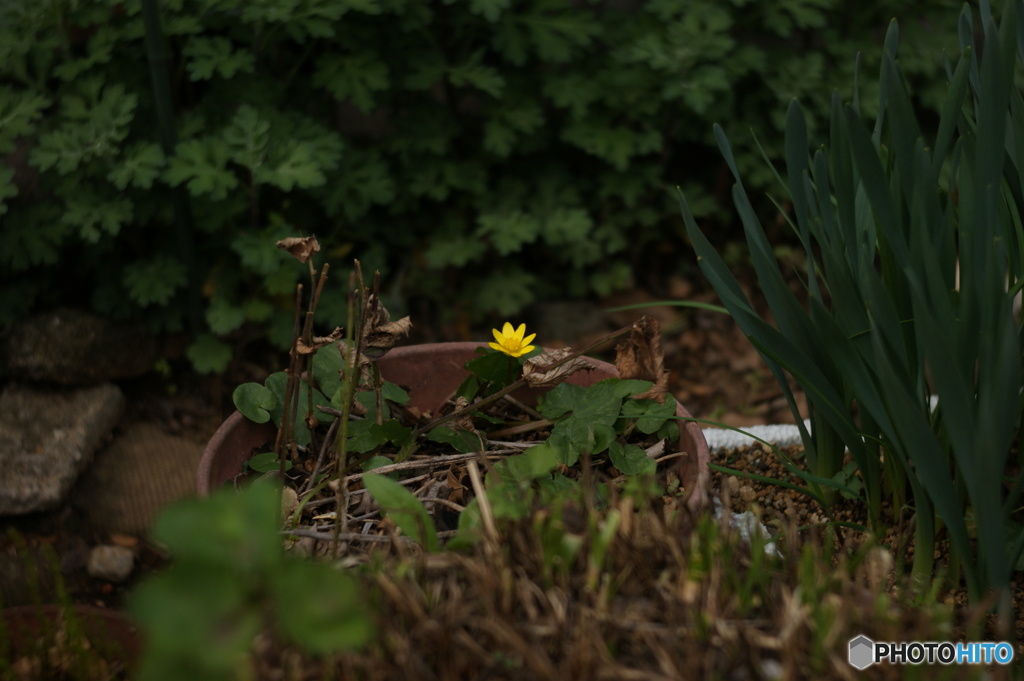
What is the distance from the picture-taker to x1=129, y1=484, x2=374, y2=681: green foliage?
0.68m

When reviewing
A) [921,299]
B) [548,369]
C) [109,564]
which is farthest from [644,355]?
[109,564]

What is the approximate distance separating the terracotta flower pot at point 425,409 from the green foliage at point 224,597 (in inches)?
21.3

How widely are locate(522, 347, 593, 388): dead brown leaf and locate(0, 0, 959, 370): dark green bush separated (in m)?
1.06

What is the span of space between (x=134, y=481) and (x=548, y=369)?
4.63 feet

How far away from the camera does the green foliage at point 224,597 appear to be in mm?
683

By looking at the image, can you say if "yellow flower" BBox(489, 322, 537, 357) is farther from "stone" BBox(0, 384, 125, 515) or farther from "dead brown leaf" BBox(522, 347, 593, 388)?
"stone" BBox(0, 384, 125, 515)

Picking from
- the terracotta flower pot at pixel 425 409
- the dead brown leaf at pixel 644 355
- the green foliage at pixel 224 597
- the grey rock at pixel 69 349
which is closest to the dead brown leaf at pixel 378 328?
the terracotta flower pot at pixel 425 409

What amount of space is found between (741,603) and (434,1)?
2.26 meters

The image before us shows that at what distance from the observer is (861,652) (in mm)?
877

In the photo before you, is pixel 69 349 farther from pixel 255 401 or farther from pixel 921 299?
pixel 921 299

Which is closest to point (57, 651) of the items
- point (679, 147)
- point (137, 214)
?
point (137, 214)

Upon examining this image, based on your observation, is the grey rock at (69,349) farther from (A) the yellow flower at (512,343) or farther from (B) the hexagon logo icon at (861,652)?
(B) the hexagon logo icon at (861,652)

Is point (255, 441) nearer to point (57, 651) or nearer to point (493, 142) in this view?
point (57, 651)

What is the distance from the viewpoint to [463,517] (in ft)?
3.54
